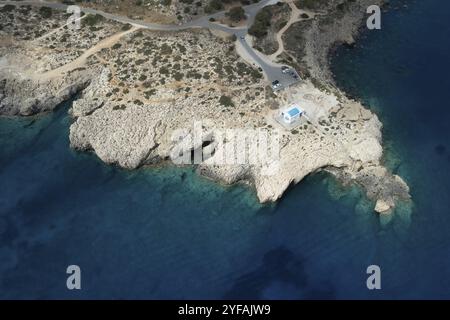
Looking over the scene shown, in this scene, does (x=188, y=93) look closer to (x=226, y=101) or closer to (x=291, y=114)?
(x=226, y=101)

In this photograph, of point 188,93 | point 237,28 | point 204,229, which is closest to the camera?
point 204,229

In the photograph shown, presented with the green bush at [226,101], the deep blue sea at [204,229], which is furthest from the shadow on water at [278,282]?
Result: the green bush at [226,101]

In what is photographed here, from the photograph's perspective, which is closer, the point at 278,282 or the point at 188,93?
the point at 278,282

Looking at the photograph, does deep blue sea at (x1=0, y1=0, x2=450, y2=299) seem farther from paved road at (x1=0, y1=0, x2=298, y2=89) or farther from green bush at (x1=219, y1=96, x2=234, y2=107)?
paved road at (x1=0, y1=0, x2=298, y2=89)

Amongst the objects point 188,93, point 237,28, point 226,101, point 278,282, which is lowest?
point 278,282

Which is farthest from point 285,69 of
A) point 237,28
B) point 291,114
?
point 237,28

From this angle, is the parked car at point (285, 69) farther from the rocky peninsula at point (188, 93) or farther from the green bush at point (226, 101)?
the green bush at point (226, 101)
